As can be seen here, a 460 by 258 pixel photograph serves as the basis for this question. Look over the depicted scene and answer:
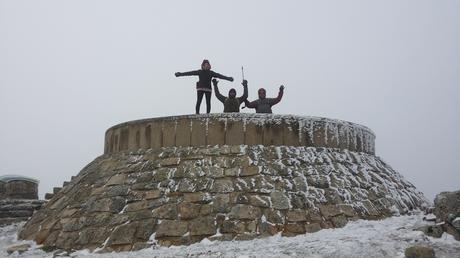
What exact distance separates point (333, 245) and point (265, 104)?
4.59 meters

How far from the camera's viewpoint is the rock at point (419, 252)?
4.99m

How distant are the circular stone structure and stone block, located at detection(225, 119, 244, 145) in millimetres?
17

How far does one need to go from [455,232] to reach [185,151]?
4203 mm

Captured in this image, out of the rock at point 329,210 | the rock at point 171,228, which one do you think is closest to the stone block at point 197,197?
the rock at point 171,228

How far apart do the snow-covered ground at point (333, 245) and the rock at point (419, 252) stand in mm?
Answer: 191

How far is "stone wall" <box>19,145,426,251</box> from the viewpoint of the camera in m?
6.50

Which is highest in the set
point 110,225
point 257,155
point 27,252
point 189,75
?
point 189,75

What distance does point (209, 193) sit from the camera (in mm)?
6883

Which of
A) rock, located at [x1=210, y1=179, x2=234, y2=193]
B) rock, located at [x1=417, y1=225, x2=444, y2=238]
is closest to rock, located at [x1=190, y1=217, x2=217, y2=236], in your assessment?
rock, located at [x1=210, y1=179, x2=234, y2=193]

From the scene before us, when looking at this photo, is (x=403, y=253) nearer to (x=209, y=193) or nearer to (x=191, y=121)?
(x=209, y=193)

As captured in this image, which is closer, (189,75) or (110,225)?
(110,225)

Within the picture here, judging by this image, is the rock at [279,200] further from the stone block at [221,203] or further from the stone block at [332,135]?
the stone block at [332,135]

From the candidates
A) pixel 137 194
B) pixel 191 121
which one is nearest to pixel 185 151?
pixel 191 121

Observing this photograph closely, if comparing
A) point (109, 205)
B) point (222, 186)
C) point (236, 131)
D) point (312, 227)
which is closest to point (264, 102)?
point (236, 131)
